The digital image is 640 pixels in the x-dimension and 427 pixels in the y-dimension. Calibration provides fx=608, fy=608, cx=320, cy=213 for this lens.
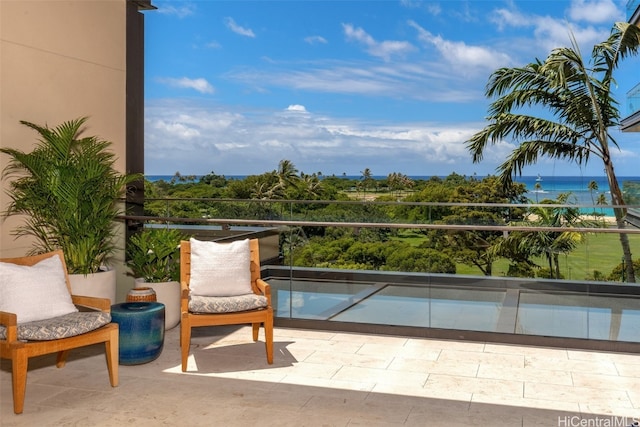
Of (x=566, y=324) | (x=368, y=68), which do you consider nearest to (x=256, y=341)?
(x=566, y=324)

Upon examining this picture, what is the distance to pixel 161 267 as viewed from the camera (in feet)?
17.0

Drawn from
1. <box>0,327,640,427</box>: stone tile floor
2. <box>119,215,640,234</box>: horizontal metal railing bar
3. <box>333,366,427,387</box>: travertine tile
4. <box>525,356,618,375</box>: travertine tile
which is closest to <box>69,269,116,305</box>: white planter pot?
<box>0,327,640,427</box>: stone tile floor

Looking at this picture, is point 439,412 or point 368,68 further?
point 368,68

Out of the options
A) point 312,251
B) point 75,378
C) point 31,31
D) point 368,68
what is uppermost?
point 368,68

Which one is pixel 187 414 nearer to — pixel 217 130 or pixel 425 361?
pixel 425 361

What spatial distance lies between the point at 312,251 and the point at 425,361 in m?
1.81

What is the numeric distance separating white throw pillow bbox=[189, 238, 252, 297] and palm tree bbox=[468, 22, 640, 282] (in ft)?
29.5

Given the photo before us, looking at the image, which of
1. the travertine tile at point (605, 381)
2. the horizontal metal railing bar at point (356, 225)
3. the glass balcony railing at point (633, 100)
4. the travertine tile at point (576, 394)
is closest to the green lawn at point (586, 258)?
the horizontal metal railing bar at point (356, 225)

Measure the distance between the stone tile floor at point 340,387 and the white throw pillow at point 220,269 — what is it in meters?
0.47

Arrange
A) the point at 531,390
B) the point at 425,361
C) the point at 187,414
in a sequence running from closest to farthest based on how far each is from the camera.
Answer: the point at 187,414
the point at 531,390
the point at 425,361

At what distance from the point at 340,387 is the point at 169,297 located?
1965mm

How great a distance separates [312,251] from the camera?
5.82 meters

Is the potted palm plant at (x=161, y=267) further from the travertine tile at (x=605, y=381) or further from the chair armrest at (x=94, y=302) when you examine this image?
the travertine tile at (x=605, y=381)

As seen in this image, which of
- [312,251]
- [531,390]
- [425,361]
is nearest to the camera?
[531,390]
